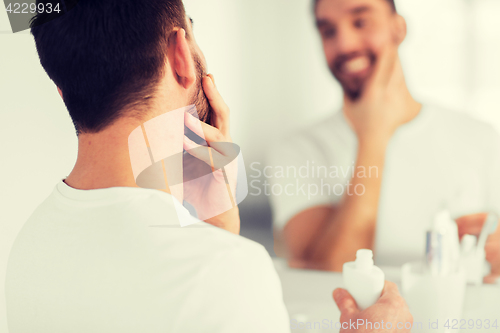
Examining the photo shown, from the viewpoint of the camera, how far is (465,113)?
77 centimetres

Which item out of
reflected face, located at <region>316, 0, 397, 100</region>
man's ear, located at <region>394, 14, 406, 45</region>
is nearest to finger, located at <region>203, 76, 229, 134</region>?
reflected face, located at <region>316, 0, 397, 100</region>

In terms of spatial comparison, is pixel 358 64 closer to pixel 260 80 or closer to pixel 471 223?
pixel 260 80

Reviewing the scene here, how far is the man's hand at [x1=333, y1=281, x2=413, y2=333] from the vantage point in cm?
47

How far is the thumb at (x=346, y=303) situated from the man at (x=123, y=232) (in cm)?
2

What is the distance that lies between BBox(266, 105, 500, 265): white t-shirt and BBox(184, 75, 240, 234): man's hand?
0.90 ft

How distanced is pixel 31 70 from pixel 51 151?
0.20 metres

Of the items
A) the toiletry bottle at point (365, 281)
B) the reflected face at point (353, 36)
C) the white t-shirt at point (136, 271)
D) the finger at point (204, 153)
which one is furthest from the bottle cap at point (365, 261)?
the reflected face at point (353, 36)

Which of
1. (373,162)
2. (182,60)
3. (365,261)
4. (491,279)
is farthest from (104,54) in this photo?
(491,279)

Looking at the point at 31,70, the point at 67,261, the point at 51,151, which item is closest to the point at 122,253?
the point at 67,261

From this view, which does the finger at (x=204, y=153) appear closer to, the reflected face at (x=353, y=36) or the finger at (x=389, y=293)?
the finger at (x=389, y=293)

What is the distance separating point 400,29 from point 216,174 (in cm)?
61

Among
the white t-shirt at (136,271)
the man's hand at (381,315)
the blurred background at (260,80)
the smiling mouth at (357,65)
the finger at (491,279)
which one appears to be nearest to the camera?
the white t-shirt at (136,271)

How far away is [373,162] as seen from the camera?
0.84 metres

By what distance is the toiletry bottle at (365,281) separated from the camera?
48cm
